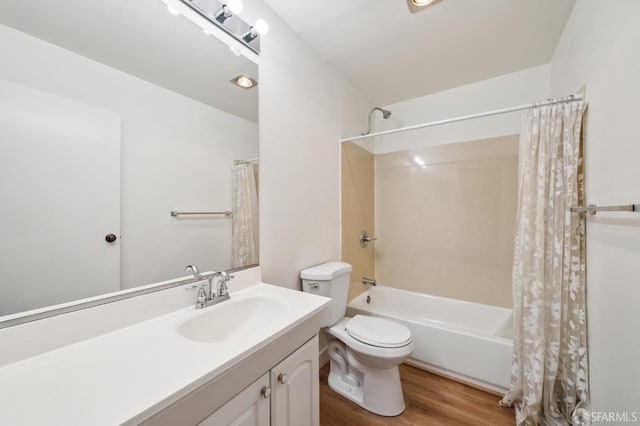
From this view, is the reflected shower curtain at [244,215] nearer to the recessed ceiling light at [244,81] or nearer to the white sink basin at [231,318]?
the white sink basin at [231,318]

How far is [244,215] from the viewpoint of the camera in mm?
1301

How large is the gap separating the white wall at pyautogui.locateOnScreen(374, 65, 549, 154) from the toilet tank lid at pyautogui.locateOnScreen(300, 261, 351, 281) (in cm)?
158

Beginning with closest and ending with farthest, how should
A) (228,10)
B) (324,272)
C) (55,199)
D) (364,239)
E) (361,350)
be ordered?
(55,199) < (228,10) < (361,350) < (324,272) < (364,239)

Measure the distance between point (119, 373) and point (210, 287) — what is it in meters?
0.48

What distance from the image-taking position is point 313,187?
1765 mm

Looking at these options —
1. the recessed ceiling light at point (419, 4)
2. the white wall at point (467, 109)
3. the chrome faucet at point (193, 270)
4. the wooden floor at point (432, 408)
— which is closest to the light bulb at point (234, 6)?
the recessed ceiling light at point (419, 4)

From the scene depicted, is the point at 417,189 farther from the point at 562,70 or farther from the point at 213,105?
the point at 213,105

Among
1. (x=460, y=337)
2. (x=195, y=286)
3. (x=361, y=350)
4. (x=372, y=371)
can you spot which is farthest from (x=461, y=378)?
(x=195, y=286)

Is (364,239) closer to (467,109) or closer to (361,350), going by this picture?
(361,350)

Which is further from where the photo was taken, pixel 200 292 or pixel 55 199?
pixel 200 292

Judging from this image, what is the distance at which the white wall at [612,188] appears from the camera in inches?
32.7

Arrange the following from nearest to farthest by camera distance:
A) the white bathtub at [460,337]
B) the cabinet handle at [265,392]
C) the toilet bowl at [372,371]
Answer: the cabinet handle at [265,392], the toilet bowl at [372,371], the white bathtub at [460,337]

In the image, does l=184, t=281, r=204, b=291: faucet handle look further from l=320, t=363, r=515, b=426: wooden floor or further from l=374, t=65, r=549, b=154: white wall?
l=374, t=65, r=549, b=154: white wall

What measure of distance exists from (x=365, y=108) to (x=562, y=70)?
1490 millimetres
